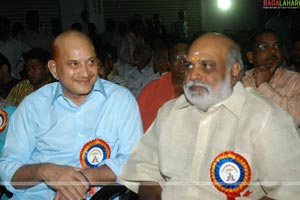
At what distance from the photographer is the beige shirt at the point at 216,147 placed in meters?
2.30

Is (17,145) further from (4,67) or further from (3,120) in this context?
(4,67)

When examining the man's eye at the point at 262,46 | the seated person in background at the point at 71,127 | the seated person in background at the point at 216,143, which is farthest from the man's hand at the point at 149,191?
the man's eye at the point at 262,46

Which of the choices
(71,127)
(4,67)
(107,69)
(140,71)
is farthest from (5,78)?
(140,71)

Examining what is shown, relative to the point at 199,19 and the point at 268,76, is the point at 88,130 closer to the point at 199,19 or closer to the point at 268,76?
the point at 268,76

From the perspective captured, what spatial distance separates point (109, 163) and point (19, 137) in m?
0.68

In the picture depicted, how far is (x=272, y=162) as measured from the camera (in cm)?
230

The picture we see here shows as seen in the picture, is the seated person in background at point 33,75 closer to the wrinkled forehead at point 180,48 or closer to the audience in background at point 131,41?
the wrinkled forehead at point 180,48

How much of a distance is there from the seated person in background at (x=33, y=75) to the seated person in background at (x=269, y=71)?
2.30 meters

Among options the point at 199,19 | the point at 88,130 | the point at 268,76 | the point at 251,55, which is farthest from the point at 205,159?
the point at 199,19

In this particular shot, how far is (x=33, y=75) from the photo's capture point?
4770 millimetres

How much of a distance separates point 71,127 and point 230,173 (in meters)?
1.17

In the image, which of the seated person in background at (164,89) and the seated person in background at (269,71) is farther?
the seated person in background at (164,89)

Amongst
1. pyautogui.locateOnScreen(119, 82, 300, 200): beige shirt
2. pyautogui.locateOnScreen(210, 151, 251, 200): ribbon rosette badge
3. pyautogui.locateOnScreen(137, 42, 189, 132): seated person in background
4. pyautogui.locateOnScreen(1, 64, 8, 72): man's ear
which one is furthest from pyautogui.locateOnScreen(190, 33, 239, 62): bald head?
pyautogui.locateOnScreen(1, 64, 8, 72): man's ear

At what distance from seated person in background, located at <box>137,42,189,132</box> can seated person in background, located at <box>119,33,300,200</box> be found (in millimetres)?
1026
